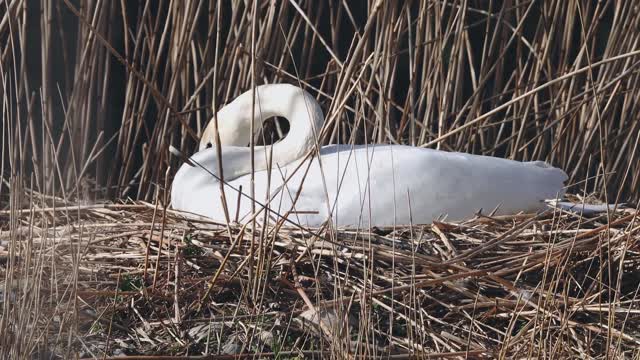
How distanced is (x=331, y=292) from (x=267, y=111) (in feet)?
4.42

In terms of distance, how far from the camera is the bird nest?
111 inches

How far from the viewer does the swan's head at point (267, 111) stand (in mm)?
4277

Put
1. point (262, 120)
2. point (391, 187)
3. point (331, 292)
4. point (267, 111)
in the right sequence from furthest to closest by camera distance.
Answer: point (267, 111)
point (262, 120)
point (391, 187)
point (331, 292)

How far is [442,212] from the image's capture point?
384 centimetres

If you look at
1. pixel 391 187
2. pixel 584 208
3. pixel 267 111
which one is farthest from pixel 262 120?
pixel 584 208

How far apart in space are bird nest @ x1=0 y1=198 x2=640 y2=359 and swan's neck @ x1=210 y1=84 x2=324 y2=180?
670mm

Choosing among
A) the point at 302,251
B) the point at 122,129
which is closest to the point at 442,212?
the point at 302,251

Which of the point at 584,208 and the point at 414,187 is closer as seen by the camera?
the point at 414,187

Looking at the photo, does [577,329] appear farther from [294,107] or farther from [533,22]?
[533,22]

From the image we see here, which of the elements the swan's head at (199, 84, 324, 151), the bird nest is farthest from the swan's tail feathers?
the swan's head at (199, 84, 324, 151)

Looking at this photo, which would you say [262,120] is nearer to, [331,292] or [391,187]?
[391,187]

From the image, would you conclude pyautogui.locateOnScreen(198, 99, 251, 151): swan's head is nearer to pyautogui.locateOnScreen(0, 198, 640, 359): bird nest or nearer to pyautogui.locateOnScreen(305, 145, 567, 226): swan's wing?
pyautogui.locateOnScreen(305, 145, 567, 226): swan's wing

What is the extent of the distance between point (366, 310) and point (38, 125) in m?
2.14

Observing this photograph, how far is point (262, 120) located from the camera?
420 cm
